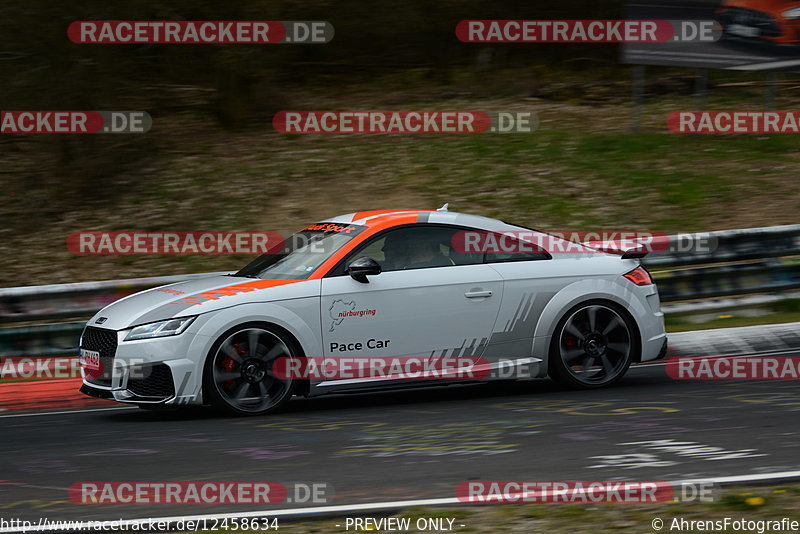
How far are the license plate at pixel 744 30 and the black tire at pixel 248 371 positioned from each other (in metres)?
12.1

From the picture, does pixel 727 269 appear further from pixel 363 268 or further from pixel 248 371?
pixel 248 371

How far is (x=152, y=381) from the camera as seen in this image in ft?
25.6

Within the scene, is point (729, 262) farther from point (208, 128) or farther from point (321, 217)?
point (208, 128)

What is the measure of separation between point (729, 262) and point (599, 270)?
3805 millimetres

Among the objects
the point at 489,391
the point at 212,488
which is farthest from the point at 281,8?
the point at 212,488

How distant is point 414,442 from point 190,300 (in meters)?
2.14

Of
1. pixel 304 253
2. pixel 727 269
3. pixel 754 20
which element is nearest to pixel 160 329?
pixel 304 253

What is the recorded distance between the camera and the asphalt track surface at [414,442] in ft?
19.6

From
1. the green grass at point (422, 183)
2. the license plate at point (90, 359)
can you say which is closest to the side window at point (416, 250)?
the license plate at point (90, 359)

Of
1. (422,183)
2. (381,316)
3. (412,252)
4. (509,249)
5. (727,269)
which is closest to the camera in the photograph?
(381,316)

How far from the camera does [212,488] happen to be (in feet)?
19.5

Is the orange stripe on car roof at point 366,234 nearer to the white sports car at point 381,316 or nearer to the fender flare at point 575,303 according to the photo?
the white sports car at point 381,316

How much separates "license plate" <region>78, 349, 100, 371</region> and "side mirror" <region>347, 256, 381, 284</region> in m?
2.03

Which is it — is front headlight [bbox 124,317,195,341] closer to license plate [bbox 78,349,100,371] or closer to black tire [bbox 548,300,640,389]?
license plate [bbox 78,349,100,371]
